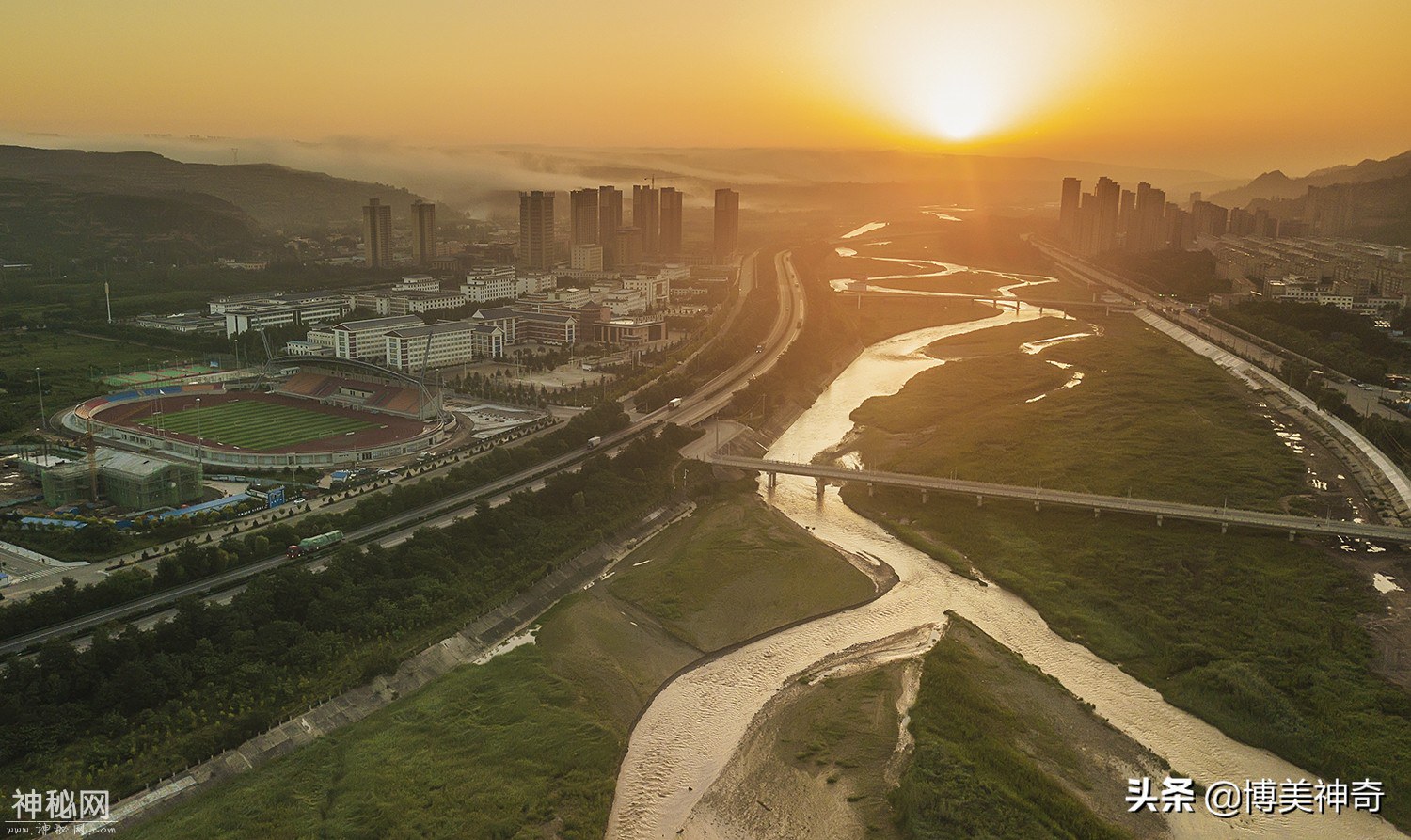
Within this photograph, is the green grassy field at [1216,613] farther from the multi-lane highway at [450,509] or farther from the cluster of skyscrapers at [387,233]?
the cluster of skyscrapers at [387,233]

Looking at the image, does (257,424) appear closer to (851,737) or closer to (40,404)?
(40,404)

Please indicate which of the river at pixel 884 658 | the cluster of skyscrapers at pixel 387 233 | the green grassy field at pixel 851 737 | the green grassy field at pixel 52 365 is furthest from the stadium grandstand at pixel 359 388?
the cluster of skyscrapers at pixel 387 233

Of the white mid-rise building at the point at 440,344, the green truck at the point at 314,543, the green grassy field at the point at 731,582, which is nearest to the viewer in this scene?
the green grassy field at the point at 731,582

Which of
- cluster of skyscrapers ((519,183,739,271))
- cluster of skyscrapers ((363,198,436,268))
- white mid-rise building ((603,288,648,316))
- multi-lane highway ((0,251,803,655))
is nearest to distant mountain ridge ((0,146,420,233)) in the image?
cluster of skyscrapers ((363,198,436,268))

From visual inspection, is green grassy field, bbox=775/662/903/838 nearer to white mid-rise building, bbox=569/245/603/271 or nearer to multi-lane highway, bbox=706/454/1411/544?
multi-lane highway, bbox=706/454/1411/544

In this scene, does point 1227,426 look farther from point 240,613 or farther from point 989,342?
point 240,613

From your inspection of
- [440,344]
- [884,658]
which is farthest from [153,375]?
[884,658]
